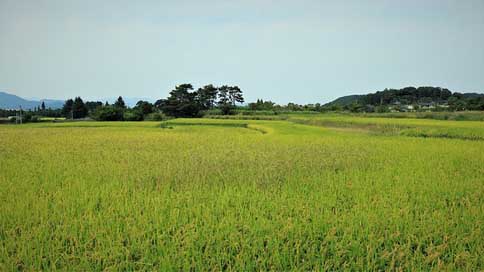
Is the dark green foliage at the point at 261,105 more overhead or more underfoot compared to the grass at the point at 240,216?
more overhead

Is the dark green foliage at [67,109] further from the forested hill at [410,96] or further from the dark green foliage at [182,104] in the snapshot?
the forested hill at [410,96]

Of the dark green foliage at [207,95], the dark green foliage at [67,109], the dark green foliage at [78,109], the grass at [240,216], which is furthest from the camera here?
the dark green foliage at [207,95]

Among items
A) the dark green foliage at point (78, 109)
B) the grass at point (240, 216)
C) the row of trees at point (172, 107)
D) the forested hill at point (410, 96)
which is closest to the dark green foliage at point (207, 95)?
the row of trees at point (172, 107)

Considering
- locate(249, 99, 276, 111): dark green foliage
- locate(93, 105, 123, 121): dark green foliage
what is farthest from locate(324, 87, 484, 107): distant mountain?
A: locate(93, 105, 123, 121): dark green foliage

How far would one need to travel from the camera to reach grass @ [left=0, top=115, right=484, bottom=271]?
A: 2.71 metres

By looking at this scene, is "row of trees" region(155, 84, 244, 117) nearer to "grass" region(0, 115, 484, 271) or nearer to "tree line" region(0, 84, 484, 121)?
"tree line" region(0, 84, 484, 121)

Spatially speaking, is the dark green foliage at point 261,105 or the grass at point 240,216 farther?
the dark green foliage at point 261,105

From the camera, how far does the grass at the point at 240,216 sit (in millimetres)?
2711

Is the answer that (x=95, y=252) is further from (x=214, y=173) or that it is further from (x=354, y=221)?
(x=214, y=173)

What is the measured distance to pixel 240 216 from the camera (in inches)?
138

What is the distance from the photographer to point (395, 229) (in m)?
3.29

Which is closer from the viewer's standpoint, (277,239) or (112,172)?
(277,239)

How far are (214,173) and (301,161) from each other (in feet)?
7.14

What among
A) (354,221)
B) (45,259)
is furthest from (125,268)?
(354,221)
